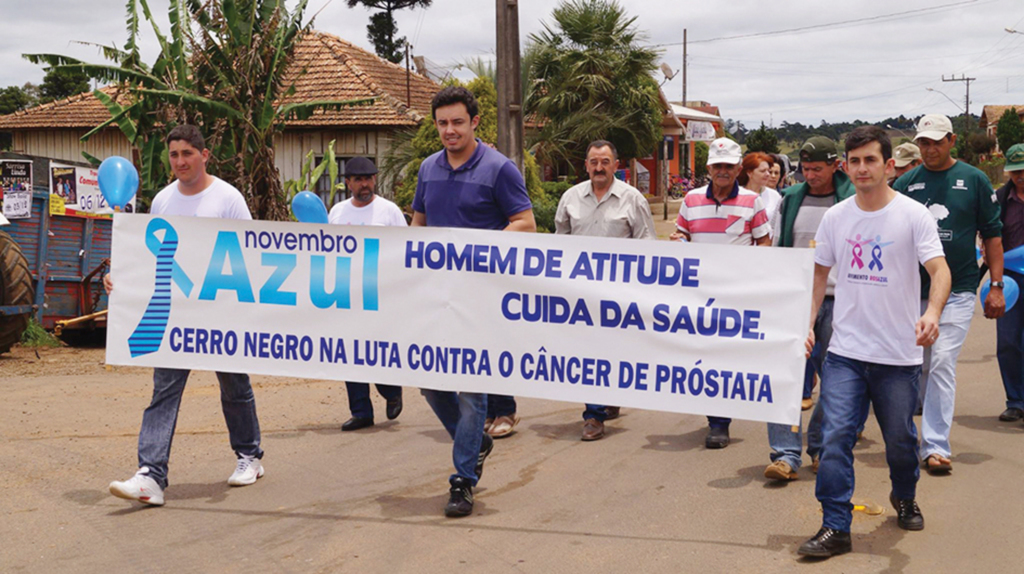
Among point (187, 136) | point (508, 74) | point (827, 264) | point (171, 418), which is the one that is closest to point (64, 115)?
point (508, 74)

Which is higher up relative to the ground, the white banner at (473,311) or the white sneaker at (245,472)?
the white banner at (473,311)

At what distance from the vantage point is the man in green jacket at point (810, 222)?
645cm

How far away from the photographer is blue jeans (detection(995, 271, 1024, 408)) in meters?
8.15

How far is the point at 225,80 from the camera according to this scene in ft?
51.3

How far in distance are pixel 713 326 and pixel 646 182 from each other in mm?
39325

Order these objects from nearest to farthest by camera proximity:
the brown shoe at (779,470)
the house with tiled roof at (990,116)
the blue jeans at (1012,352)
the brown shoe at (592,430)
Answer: the brown shoe at (779,470), the brown shoe at (592,430), the blue jeans at (1012,352), the house with tiled roof at (990,116)

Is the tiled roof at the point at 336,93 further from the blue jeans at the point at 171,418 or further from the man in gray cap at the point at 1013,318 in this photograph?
the blue jeans at the point at 171,418

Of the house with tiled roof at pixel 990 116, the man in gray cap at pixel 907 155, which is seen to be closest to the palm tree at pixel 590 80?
the man in gray cap at pixel 907 155

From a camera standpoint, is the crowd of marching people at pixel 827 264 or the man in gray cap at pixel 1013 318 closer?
the crowd of marching people at pixel 827 264

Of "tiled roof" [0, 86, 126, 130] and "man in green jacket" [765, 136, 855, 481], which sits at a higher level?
"tiled roof" [0, 86, 126, 130]

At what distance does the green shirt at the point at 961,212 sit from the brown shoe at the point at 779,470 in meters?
1.62

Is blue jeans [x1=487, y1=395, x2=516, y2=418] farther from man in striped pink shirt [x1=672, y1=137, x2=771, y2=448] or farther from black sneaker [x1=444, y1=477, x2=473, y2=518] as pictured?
black sneaker [x1=444, y1=477, x2=473, y2=518]

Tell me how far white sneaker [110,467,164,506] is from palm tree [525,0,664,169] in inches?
1001

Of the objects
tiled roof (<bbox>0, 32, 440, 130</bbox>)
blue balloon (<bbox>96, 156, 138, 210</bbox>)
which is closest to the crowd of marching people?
blue balloon (<bbox>96, 156, 138, 210</bbox>)
